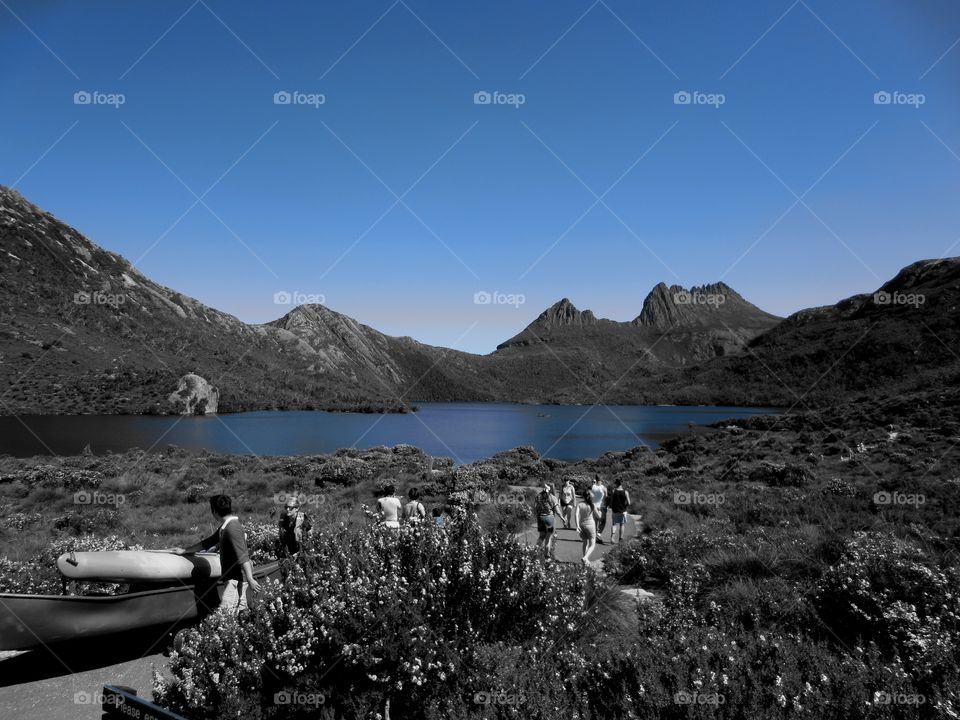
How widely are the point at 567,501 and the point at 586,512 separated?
2924 millimetres

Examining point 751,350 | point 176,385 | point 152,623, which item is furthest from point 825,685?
point 751,350

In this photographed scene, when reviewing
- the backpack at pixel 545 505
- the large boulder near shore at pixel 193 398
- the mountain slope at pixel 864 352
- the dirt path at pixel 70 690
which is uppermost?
the mountain slope at pixel 864 352

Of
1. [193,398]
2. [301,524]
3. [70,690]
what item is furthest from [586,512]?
[193,398]

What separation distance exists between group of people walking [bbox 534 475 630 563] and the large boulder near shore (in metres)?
96.0

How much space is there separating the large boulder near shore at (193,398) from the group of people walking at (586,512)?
315ft

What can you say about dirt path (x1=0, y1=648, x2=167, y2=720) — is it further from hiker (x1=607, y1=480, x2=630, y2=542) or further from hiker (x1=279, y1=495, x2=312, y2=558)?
hiker (x1=607, y1=480, x2=630, y2=542)

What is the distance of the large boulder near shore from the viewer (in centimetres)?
9519

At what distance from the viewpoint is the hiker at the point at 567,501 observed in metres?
14.2

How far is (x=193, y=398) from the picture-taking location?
98.8 meters

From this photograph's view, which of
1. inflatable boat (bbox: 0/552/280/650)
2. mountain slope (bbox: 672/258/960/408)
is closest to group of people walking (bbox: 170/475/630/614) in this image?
inflatable boat (bbox: 0/552/280/650)

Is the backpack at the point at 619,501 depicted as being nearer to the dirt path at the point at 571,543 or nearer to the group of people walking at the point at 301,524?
the group of people walking at the point at 301,524

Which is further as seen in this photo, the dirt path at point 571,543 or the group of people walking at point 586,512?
the dirt path at point 571,543

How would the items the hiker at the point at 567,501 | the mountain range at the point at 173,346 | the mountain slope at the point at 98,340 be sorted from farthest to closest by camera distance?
the mountain range at the point at 173,346 → the mountain slope at the point at 98,340 → the hiker at the point at 567,501

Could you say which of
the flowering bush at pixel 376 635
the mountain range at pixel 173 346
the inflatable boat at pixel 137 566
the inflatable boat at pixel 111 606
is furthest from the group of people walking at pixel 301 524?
A: the mountain range at pixel 173 346
